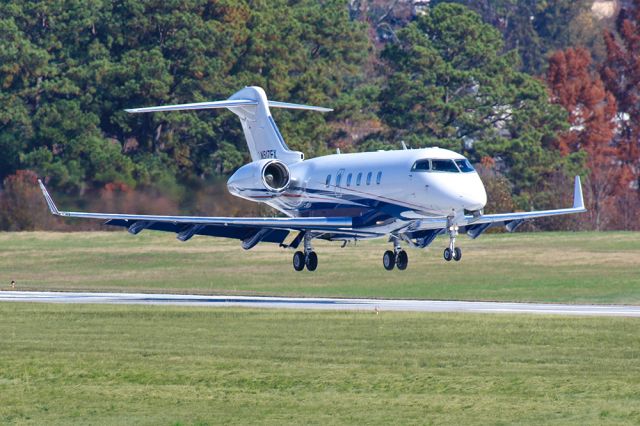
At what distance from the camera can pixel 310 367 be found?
106 ft

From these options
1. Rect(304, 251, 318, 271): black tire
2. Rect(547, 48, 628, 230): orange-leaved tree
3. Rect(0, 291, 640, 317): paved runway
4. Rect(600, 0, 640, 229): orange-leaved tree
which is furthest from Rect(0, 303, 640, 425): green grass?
Rect(600, 0, 640, 229): orange-leaved tree

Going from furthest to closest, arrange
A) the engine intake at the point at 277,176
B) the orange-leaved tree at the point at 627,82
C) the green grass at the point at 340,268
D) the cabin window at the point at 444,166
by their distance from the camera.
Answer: the orange-leaved tree at the point at 627,82 → the green grass at the point at 340,268 → the engine intake at the point at 277,176 → the cabin window at the point at 444,166

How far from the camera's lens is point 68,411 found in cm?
2739

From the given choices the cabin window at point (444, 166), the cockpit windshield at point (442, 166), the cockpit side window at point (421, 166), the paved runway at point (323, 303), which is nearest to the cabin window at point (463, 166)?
the cockpit windshield at point (442, 166)

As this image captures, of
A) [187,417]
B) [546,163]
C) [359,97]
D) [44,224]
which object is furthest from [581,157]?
[187,417]

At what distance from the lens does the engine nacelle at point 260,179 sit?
43.8 m

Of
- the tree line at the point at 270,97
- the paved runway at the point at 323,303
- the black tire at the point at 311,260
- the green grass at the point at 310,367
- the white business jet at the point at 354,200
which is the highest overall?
the tree line at the point at 270,97

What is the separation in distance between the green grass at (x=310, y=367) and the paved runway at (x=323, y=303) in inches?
85.0

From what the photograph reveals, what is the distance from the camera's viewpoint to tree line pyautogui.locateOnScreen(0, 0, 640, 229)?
72.4 meters

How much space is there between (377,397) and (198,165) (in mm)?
46153

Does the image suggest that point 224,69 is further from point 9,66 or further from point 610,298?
point 610,298

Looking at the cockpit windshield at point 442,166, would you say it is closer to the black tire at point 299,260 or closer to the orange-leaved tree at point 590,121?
the black tire at point 299,260

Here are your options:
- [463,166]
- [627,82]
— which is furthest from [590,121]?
[463,166]

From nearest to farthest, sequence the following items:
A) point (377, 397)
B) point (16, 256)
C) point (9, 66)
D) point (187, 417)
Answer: point (187, 417) → point (377, 397) → point (16, 256) → point (9, 66)
